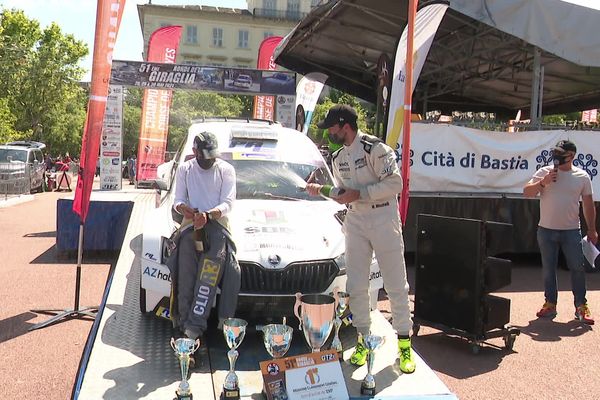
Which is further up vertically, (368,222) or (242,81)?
(242,81)

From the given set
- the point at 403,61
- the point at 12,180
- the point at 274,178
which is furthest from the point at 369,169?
the point at 12,180

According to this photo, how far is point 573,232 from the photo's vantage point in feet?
21.3

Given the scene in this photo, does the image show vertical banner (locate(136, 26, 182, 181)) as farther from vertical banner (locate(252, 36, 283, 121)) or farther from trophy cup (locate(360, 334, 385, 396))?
trophy cup (locate(360, 334, 385, 396))

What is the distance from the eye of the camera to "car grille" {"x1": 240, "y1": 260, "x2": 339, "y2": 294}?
4.45 metres

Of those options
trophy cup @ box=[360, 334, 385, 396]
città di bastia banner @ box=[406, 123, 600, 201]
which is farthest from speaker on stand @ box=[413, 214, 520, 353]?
città di bastia banner @ box=[406, 123, 600, 201]

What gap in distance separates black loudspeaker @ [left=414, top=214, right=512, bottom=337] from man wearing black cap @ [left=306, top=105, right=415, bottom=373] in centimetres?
129

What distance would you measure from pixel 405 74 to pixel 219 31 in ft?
233

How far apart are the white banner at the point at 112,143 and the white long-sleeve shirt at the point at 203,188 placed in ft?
26.1

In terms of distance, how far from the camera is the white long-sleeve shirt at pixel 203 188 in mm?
4531

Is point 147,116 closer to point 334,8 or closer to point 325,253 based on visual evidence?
point 334,8

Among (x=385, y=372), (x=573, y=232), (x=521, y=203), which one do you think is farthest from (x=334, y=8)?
(x=385, y=372)

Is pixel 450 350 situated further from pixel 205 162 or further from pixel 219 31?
pixel 219 31

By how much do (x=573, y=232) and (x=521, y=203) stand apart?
341 cm

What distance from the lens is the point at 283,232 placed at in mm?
4793
